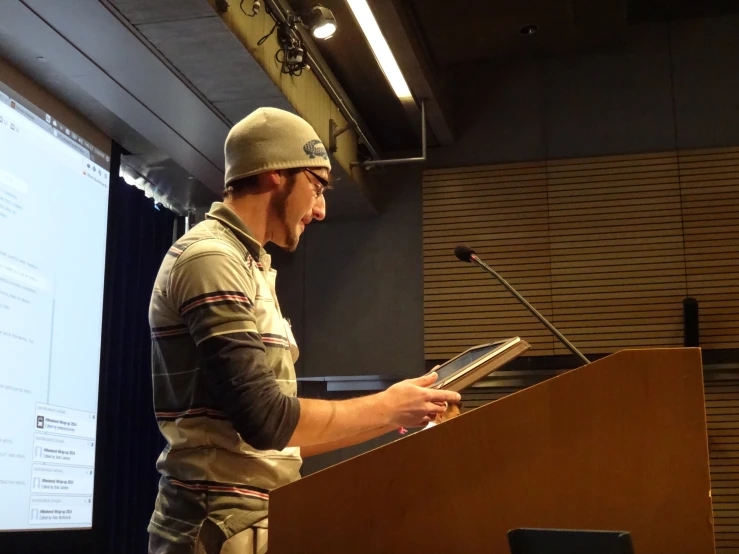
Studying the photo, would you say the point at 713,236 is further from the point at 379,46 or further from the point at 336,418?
the point at 336,418

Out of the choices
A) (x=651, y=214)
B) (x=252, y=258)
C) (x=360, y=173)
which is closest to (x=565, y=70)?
(x=651, y=214)

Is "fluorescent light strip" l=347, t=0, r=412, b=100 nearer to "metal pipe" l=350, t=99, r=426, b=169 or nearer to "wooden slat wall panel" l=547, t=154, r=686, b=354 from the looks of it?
"metal pipe" l=350, t=99, r=426, b=169

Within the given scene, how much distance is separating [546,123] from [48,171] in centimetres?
312

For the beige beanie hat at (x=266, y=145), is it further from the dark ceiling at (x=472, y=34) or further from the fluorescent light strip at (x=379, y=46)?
the dark ceiling at (x=472, y=34)

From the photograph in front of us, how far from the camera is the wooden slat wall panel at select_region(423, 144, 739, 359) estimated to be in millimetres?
5055

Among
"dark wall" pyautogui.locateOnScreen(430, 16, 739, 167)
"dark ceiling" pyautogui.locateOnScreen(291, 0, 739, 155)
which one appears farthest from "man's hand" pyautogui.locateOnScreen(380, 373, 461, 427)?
"dark wall" pyautogui.locateOnScreen(430, 16, 739, 167)

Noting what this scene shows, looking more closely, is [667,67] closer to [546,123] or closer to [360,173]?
[546,123]

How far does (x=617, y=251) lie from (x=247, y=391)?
13.9 ft

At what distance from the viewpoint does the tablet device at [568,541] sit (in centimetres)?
100

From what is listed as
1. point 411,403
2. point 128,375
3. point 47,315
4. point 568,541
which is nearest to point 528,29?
point 128,375

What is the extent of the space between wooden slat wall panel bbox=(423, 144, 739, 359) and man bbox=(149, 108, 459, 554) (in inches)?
149

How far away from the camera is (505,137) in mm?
5469

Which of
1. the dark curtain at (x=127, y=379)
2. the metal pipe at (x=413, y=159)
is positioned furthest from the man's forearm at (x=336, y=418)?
the metal pipe at (x=413, y=159)

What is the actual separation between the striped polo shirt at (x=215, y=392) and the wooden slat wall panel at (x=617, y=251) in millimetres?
3891
